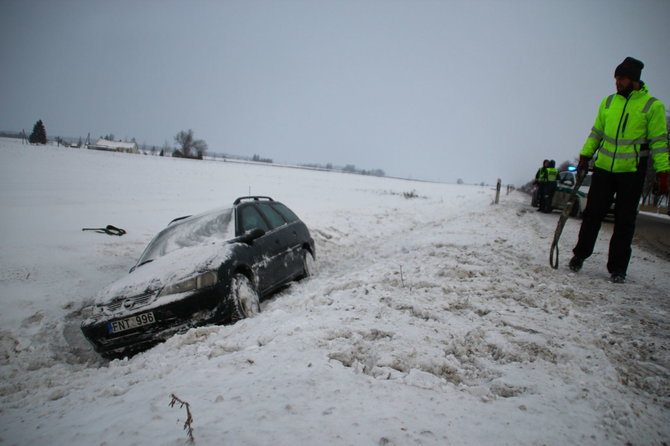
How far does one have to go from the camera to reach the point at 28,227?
28.4 feet

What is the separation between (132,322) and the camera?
11.6ft

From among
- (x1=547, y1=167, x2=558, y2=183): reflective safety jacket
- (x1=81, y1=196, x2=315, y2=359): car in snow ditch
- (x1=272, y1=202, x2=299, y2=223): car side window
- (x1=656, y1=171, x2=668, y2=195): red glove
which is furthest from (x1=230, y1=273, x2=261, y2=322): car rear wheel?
(x1=547, y1=167, x2=558, y2=183): reflective safety jacket

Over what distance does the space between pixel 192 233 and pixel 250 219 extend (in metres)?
0.86

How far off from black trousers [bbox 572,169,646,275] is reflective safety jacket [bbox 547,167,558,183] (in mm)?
10374

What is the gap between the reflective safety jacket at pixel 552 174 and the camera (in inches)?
516

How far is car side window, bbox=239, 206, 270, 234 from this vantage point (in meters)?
4.93

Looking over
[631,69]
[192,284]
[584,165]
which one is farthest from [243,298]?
[631,69]

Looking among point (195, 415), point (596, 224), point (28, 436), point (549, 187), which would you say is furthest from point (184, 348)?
point (549, 187)

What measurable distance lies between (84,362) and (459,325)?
168 inches

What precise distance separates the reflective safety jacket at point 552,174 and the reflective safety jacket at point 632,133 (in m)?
10.3

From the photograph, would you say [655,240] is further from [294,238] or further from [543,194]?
[294,238]

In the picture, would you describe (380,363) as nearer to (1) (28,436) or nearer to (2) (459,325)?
(2) (459,325)

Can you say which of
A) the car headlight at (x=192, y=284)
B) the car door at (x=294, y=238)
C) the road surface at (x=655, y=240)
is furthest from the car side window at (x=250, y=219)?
the road surface at (x=655, y=240)

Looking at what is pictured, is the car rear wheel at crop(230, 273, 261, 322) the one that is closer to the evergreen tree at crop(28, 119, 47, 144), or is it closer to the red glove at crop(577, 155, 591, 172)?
the red glove at crop(577, 155, 591, 172)
